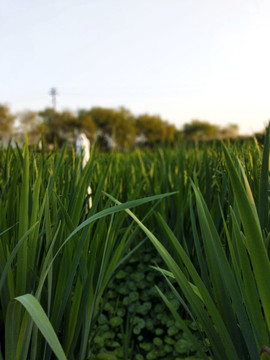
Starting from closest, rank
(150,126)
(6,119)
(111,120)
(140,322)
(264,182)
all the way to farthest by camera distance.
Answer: (264,182)
(140,322)
(6,119)
(111,120)
(150,126)

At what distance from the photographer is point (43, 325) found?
69 centimetres

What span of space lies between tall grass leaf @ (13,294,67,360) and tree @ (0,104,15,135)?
31.4 metres

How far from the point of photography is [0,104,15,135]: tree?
30578mm

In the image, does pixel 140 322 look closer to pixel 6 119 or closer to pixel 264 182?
pixel 264 182

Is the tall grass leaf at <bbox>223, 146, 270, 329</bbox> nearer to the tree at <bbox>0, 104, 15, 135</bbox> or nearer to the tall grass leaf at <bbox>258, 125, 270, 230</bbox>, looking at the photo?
the tall grass leaf at <bbox>258, 125, 270, 230</bbox>

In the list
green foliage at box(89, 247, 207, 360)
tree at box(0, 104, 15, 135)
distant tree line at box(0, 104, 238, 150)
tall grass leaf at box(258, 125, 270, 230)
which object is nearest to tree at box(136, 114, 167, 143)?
distant tree line at box(0, 104, 238, 150)

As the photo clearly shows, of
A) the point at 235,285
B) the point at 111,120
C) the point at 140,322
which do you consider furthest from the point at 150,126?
the point at 235,285

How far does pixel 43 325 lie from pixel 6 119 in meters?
32.4

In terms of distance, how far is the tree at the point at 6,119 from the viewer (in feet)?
100

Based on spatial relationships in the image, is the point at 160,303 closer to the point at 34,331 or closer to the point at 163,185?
the point at 163,185

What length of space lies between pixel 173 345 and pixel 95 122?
3756cm

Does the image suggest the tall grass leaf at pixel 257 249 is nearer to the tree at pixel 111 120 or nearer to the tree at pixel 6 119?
the tree at pixel 6 119

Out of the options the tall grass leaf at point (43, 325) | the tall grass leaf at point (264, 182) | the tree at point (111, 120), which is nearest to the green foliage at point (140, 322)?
the tall grass leaf at point (264, 182)

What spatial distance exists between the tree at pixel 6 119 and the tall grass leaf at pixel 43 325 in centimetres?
3144
